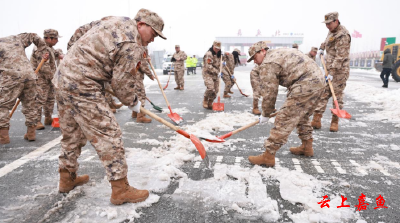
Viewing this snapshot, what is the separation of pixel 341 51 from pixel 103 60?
4.32 m

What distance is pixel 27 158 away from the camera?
3414 mm

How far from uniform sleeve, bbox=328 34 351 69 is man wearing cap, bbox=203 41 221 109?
308 centimetres

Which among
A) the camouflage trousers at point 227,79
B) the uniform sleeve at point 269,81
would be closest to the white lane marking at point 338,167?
the uniform sleeve at point 269,81

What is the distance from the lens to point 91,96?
2.17m

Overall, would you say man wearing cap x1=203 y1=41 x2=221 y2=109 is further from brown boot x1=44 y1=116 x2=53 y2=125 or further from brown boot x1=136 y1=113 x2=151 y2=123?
brown boot x1=44 y1=116 x2=53 y2=125

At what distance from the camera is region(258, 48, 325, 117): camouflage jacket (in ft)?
9.86

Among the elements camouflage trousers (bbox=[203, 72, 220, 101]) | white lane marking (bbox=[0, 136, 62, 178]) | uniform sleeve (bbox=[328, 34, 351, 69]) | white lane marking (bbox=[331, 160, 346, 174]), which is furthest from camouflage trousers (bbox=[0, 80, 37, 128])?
uniform sleeve (bbox=[328, 34, 351, 69])

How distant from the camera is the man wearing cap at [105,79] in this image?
2.11 meters

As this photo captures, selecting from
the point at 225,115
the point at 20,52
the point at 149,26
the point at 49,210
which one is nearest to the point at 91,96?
the point at 149,26

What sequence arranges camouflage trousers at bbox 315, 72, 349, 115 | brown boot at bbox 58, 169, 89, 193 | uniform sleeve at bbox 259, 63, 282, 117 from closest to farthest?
brown boot at bbox 58, 169, 89, 193 < uniform sleeve at bbox 259, 63, 282, 117 < camouflage trousers at bbox 315, 72, 349, 115

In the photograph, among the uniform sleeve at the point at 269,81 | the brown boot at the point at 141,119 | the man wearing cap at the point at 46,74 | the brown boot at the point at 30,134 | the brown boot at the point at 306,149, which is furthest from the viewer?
the brown boot at the point at 141,119

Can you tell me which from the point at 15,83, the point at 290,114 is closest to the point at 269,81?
the point at 290,114

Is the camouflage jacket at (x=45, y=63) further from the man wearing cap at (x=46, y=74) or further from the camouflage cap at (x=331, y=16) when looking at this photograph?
the camouflage cap at (x=331, y=16)

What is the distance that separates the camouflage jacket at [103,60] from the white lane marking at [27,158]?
1.61 metres
